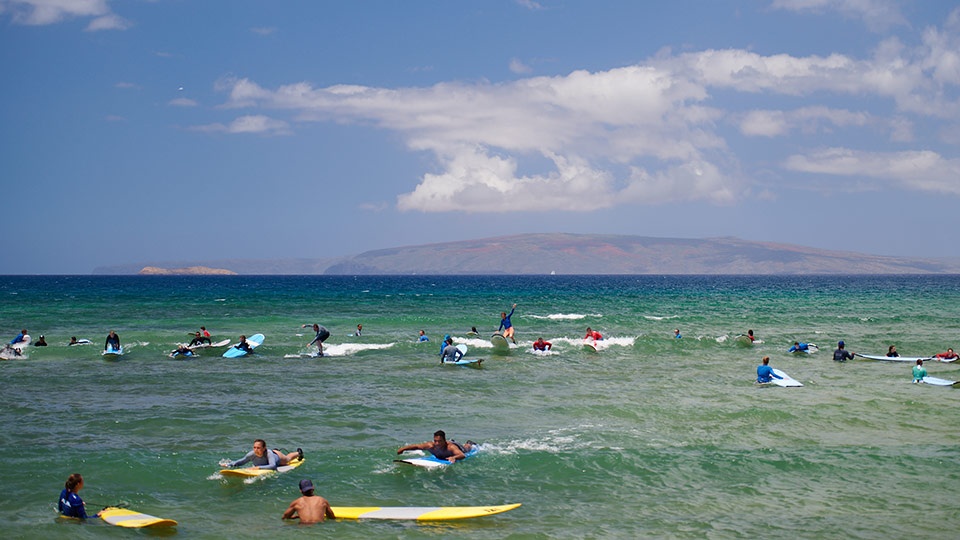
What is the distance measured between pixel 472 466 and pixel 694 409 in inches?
336

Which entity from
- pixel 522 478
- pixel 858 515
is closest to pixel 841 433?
pixel 858 515

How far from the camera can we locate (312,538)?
11.7 meters

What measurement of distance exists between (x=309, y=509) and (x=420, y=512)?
187 centimetres

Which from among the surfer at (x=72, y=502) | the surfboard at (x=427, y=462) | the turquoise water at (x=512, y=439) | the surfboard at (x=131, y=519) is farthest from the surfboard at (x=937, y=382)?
the surfer at (x=72, y=502)

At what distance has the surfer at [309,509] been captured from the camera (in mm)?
12367

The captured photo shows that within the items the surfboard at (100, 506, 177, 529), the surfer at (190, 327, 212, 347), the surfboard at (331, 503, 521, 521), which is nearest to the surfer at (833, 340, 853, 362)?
the surfboard at (331, 503, 521, 521)

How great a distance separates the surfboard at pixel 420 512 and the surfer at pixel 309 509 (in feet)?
0.82

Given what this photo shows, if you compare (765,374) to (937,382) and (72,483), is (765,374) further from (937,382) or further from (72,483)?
(72,483)

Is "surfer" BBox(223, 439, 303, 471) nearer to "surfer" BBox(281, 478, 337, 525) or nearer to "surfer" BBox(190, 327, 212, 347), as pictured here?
"surfer" BBox(281, 478, 337, 525)

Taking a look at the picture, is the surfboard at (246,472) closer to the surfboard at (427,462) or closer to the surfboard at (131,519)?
the surfboard at (131,519)

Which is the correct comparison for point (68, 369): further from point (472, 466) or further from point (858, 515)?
point (858, 515)

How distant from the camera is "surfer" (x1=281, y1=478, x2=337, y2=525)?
12.4m

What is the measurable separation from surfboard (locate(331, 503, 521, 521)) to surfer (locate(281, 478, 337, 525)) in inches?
9.8

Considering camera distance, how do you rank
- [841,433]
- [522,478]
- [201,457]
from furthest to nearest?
[841,433]
[201,457]
[522,478]
